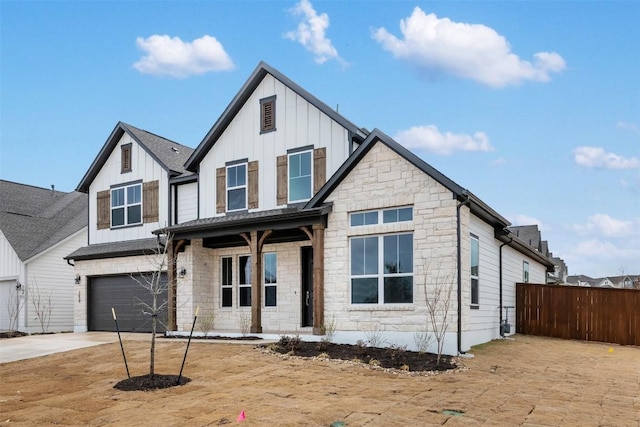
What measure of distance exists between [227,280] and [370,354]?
7.55 meters

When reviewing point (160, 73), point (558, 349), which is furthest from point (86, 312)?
point (558, 349)

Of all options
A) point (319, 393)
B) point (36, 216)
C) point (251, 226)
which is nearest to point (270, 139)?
point (251, 226)

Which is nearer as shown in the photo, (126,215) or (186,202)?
(186,202)

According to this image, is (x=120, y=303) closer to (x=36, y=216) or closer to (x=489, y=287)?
(x=36, y=216)

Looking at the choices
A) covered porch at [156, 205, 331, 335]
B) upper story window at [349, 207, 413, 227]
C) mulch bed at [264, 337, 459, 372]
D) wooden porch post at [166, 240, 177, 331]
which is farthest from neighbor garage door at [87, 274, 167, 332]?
upper story window at [349, 207, 413, 227]

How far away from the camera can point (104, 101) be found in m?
20.7

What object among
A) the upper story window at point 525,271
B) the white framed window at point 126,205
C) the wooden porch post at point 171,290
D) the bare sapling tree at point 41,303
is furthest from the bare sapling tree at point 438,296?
the bare sapling tree at point 41,303

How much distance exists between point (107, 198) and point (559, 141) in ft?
53.9

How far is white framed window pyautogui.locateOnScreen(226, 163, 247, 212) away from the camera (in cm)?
1786

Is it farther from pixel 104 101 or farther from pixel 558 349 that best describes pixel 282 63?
pixel 558 349

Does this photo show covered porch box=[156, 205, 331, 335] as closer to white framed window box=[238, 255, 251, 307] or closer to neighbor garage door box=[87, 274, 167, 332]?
white framed window box=[238, 255, 251, 307]

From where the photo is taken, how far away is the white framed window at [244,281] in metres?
17.7

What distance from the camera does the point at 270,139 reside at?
57.0 ft

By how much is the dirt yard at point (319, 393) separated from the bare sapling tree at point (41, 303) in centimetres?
1137
